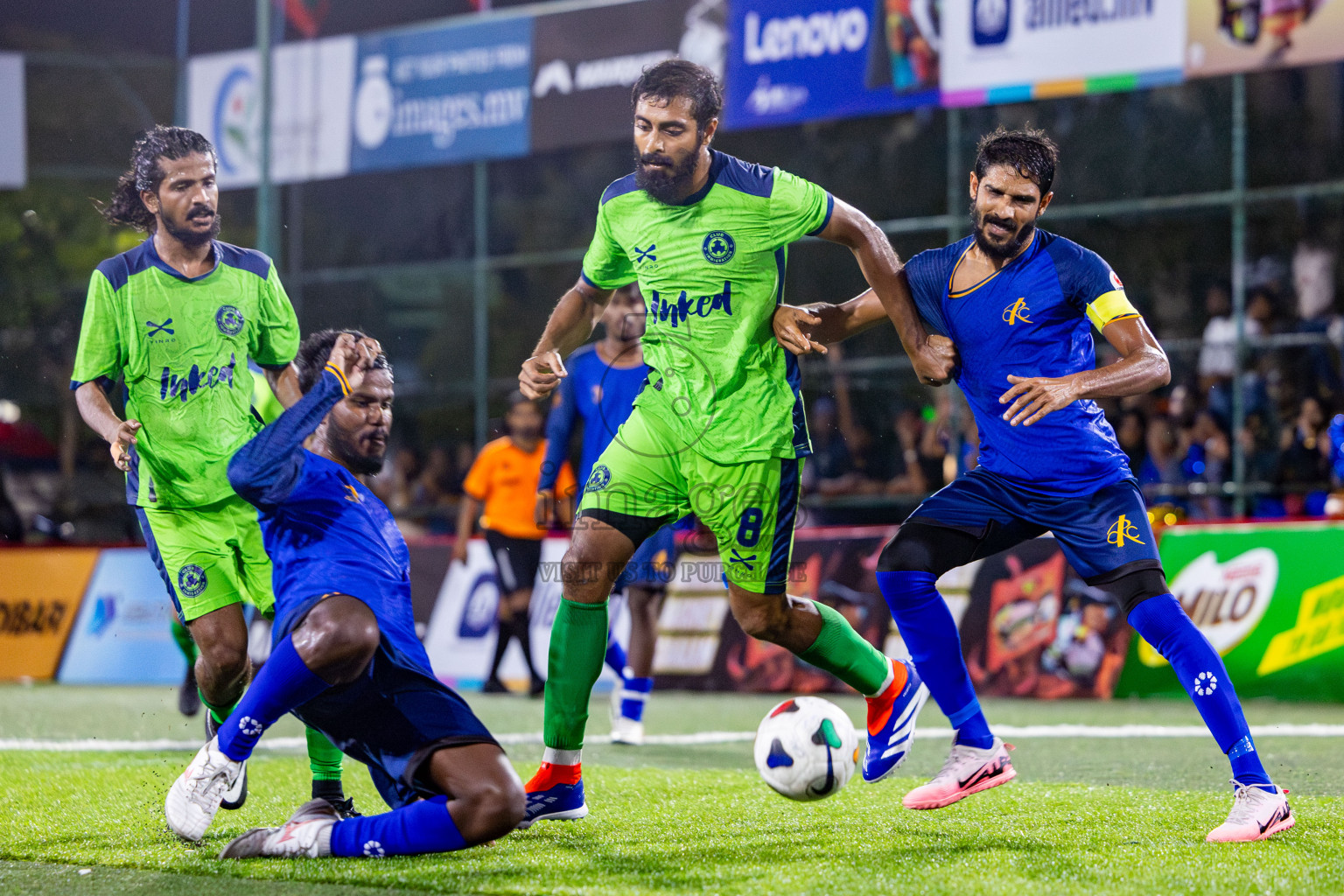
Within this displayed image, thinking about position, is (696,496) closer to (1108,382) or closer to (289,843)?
(1108,382)

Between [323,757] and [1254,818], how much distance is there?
2911 millimetres

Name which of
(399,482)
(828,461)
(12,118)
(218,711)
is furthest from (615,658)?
(12,118)

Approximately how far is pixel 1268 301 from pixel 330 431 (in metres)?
10.5

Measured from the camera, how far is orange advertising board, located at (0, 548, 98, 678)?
529 inches

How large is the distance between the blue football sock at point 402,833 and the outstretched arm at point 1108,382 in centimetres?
208

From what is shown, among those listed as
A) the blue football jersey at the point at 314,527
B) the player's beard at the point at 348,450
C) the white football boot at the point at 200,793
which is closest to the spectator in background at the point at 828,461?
the player's beard at the point at 348,450

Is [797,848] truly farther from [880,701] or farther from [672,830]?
[880,701]

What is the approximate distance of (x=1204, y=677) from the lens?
A: 4793 millimetres

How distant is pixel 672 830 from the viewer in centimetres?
494

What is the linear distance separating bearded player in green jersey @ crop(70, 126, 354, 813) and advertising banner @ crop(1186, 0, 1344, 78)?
30.0ft

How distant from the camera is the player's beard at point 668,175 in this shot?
16.4ft

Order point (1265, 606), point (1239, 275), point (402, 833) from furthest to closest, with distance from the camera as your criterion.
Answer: point (1239, 275) → point (1265, 606) → point (402, 833)

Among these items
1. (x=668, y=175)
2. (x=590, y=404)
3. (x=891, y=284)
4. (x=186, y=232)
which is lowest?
(x=590, y=404)

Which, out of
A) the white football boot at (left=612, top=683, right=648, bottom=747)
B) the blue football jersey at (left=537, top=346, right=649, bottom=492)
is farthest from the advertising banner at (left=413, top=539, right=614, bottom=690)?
the white football boot at (left=612, top=683, right=648, bottom=747)
